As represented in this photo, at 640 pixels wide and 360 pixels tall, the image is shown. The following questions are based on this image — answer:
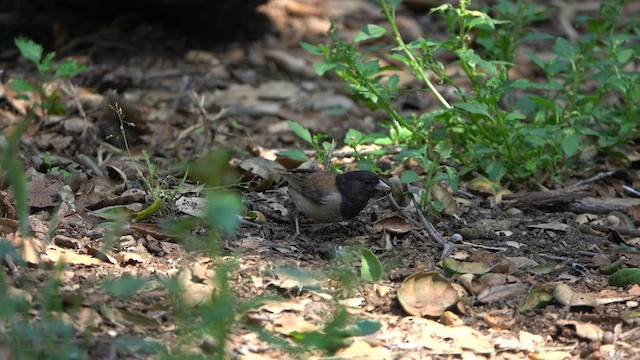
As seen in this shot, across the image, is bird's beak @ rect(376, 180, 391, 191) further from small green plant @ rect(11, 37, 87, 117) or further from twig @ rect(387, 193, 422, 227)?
small green plant @ rect(11, 37, 87, 117)

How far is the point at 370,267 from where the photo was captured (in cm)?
421

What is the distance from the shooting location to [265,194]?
5355 mm

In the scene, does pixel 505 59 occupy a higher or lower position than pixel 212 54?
higher

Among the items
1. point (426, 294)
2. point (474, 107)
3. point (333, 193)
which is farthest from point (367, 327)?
point (474, 107)

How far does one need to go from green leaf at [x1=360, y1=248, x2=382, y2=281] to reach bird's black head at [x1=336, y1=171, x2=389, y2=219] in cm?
60

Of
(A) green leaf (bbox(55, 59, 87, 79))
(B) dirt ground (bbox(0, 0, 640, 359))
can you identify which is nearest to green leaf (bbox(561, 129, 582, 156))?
(B) dirt ground (bbox(0, 0, 640, 359))

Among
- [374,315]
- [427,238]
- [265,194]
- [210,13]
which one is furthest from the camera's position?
[210,13]

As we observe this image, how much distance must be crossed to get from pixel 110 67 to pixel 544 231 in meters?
3.69

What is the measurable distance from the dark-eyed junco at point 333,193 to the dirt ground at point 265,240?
138mm

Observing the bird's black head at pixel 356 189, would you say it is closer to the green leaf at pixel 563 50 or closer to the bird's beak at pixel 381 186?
the bird's beak at pixel 381 186

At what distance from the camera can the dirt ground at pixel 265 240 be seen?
144 inches

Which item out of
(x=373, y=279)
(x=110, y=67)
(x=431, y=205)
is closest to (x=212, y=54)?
(x=110, y=67)

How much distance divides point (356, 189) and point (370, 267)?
77 centimetres

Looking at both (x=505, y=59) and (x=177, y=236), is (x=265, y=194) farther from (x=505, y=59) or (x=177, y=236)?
(x=505, y=59)
